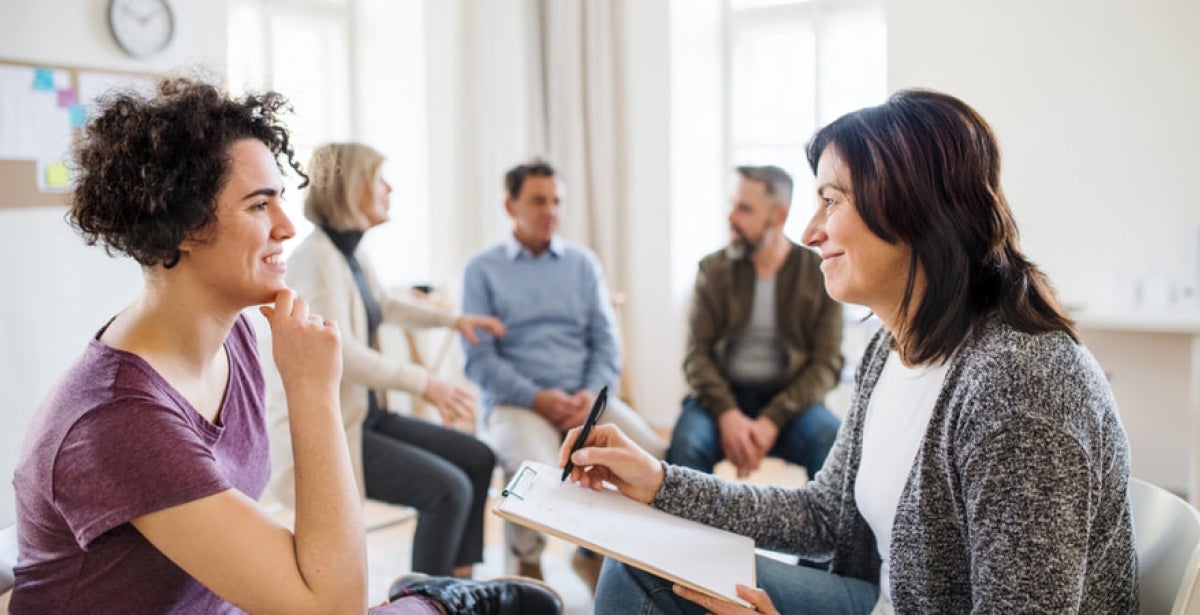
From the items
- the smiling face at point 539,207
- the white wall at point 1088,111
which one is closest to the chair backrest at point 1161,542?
the smiling face at point 539,207

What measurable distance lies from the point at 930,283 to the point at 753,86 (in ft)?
10.5

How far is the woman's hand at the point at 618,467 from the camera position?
136cm

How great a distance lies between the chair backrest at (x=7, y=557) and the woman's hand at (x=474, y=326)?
144 cm

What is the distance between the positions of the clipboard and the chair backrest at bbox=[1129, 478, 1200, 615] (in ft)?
1.54

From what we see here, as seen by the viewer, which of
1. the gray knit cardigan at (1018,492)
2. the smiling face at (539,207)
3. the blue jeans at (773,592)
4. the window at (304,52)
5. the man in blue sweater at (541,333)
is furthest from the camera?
the window at (304,52)

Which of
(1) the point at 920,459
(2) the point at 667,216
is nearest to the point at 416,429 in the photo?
(1) the point at 920,459

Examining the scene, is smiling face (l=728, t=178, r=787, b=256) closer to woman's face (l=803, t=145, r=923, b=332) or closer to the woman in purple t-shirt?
woman's face (l=803, t=145, r=923, b=332)

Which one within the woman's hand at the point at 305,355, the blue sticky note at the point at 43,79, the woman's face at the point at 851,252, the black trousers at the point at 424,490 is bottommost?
the black trousers at the point at 424,490

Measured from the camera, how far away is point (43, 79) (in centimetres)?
248

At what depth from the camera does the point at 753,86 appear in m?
4.20

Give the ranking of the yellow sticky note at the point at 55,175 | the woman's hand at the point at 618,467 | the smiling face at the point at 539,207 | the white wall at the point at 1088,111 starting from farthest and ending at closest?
the white wall at the point at 1088,111, the smiling face at the point at 539,207, the yellow sticky note at the point at 55,175, the woman's hand at the point at 618,467

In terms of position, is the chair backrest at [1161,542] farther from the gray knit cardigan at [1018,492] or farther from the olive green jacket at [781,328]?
the olive green jacket at [781,328]

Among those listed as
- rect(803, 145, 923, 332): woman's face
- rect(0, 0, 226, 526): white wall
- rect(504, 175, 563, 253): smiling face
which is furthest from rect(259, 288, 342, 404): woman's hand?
rect(504, 175, 563, 253): smiling face

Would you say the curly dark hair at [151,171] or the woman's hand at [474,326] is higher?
the curly dark hair at [151,171]
